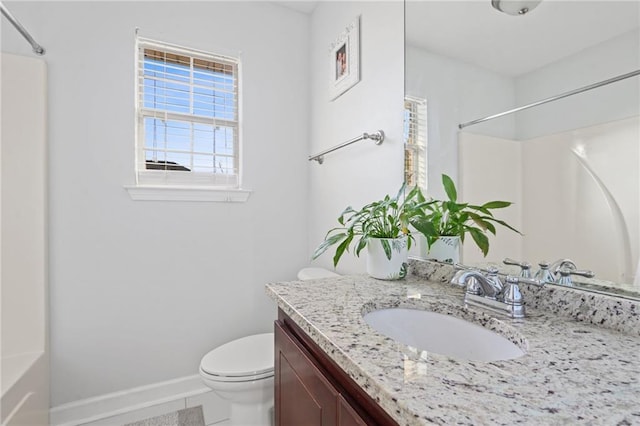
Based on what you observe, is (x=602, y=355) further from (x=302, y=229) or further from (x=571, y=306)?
(x=302, y=229)

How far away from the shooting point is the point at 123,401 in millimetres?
1729

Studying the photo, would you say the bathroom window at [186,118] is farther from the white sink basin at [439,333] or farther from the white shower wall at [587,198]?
the white shower wall at [587,198]

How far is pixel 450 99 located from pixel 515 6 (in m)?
0.31

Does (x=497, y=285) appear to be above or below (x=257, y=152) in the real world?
below

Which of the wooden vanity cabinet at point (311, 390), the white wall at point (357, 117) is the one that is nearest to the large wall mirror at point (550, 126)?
the white wall at point (357, 117)

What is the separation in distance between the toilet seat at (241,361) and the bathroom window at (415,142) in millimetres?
1079

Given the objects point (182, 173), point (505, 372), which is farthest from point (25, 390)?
point (505, 372)

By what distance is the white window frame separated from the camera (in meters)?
1.80

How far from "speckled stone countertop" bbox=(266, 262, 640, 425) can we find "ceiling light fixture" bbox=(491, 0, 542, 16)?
83 centimetres

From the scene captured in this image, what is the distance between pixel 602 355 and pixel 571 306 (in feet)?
0.69

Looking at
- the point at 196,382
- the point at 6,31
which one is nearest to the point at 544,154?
the point at 196,382

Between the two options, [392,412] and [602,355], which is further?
[602,355]

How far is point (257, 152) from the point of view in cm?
207

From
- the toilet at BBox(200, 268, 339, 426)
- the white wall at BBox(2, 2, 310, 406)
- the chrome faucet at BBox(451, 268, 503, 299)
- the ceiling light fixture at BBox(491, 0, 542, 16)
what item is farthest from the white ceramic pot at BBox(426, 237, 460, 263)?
the white wall at BBox(2, 2, 310, 406)
